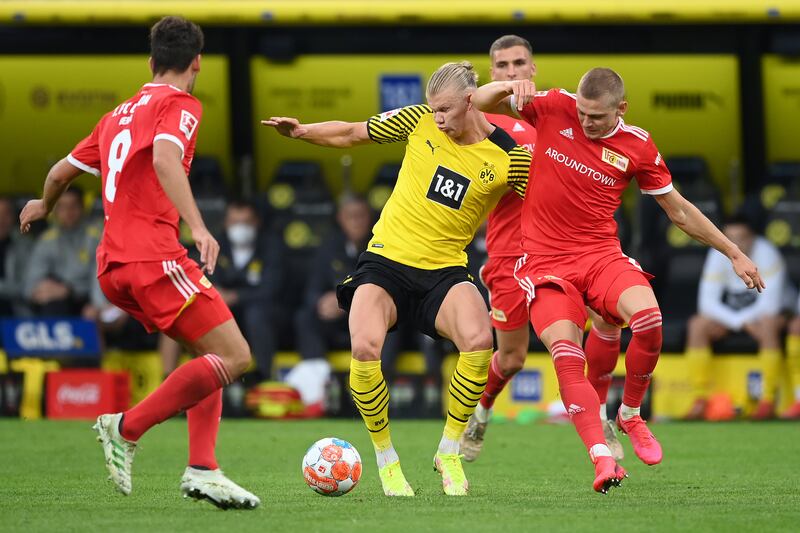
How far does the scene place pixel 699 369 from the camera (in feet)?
43.0

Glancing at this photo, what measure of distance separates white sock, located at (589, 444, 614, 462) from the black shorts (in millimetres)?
1050

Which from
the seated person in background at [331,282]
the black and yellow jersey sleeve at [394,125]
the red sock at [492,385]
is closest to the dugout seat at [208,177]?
the seated person in background at [331,282]

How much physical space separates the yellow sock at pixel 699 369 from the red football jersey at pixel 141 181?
7330 mm

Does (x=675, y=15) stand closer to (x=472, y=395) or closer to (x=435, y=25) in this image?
(x=435, y=25)

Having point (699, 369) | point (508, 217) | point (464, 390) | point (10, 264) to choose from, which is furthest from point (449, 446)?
point (10, 264)

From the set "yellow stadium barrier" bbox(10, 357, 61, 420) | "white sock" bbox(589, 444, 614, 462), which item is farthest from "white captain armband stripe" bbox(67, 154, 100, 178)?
"yellow stadium barrier" bbox(10, 357, 61, 420)

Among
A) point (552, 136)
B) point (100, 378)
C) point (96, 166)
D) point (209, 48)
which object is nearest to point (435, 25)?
point (209, 48)

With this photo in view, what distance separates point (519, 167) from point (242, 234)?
6454 millimetres

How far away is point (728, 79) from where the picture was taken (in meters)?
13.9

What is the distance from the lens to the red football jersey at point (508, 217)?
8.46 metres

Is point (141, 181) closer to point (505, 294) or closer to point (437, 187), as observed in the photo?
point (437, 187)

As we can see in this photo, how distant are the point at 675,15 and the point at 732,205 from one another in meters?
2.02

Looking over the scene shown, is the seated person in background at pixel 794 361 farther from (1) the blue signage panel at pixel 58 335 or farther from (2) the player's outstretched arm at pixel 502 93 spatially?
(2) the player's outstretched arm at pixel 502 93

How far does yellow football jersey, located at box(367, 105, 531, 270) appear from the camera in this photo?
7.60 meters
